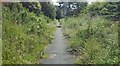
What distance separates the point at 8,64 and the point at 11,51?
0.75 m

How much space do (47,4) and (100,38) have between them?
2266cm

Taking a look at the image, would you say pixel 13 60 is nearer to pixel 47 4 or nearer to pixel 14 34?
pixel 14 34

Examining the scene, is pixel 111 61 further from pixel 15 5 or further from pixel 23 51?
pixel 15 5

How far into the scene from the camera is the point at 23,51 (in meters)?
9.06

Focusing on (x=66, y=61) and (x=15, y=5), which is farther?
(x=15, y=5)

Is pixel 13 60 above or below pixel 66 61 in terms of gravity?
above

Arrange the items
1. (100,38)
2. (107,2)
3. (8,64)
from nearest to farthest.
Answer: (8,64)
(100,38)
(107,2)

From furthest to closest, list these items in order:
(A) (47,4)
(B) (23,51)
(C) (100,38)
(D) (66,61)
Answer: (A) (47,4) < (C) (100,38) < (D) (66,61) < (B) (23,51)

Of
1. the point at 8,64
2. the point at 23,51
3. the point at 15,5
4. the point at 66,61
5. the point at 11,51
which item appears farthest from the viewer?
the point at 15,5

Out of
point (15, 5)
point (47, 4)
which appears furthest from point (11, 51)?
point (47, 4)

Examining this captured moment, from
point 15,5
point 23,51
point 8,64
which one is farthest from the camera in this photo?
point 15,5

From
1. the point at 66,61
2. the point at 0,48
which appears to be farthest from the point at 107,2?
the point at 0,48

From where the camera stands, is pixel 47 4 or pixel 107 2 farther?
pixel 47 4

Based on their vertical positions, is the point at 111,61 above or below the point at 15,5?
below
